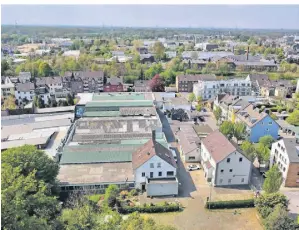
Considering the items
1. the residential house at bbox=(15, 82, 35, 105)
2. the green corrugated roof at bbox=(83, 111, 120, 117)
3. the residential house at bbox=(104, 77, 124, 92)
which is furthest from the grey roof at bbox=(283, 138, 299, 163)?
the residential house at bbox=(15, 82, 35, 105)

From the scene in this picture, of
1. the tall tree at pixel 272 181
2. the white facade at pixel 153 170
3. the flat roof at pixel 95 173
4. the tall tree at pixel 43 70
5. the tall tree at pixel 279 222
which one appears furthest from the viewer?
the tall tree at pixel 43 70

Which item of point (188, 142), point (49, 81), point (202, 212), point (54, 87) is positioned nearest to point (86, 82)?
point (54, 87)

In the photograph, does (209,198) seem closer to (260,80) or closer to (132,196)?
(132,196)

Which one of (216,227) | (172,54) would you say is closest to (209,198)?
(216,227)

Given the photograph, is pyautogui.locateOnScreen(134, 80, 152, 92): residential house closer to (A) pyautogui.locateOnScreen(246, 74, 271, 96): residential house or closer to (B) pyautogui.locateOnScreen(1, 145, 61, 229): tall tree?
(A) pyautogui.locateOnScreen(246, 74, 271, 96): residential house

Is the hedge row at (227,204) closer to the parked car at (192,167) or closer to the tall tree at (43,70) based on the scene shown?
the parked car at (192,167)

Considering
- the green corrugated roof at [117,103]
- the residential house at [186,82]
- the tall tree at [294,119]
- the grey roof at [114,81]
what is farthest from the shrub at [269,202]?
the grey roof at [114,81]

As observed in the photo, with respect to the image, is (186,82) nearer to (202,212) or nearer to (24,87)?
(24,87)
